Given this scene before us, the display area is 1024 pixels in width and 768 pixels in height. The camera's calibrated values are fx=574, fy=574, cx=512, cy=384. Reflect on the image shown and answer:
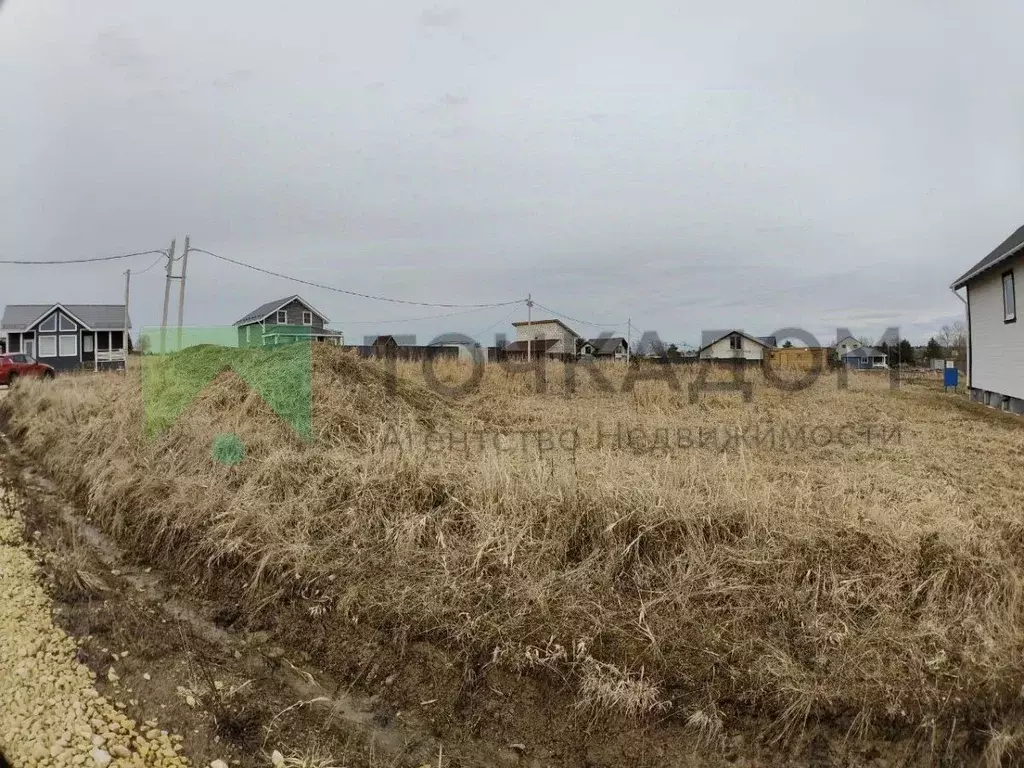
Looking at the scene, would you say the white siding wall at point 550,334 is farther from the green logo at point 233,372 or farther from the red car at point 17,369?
the green logo at point 233,372

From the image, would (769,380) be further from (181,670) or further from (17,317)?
(17,317)

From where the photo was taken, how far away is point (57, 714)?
8.33ft

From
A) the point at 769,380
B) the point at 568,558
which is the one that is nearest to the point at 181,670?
the point at 568,558

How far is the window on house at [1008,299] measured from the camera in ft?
36.9

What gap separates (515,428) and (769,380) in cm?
1104

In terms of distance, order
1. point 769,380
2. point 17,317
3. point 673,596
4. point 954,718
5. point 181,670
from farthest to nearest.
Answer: point 17,317 → point 769,380 → point 673,596 → point 181,670 → point 954,718

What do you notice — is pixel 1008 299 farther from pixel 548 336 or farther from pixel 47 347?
pixel 47 347

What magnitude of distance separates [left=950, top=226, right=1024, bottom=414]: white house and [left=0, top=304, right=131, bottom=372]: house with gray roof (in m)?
39.1

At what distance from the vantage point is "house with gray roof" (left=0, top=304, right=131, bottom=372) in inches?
1356

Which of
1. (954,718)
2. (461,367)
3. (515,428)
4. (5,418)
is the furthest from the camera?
(461,367)

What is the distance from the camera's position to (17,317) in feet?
116

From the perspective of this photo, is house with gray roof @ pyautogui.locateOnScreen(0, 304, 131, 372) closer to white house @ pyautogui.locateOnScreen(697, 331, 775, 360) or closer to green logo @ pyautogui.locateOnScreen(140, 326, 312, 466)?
green logo @ pyautogui.locateOnScreen(140, 326, 312, 466)

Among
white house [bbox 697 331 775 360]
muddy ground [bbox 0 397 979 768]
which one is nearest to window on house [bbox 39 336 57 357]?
muddy ground [bbox 0 397 979 768]

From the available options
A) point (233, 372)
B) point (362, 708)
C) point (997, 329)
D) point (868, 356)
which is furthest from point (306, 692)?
point (868, 356)
